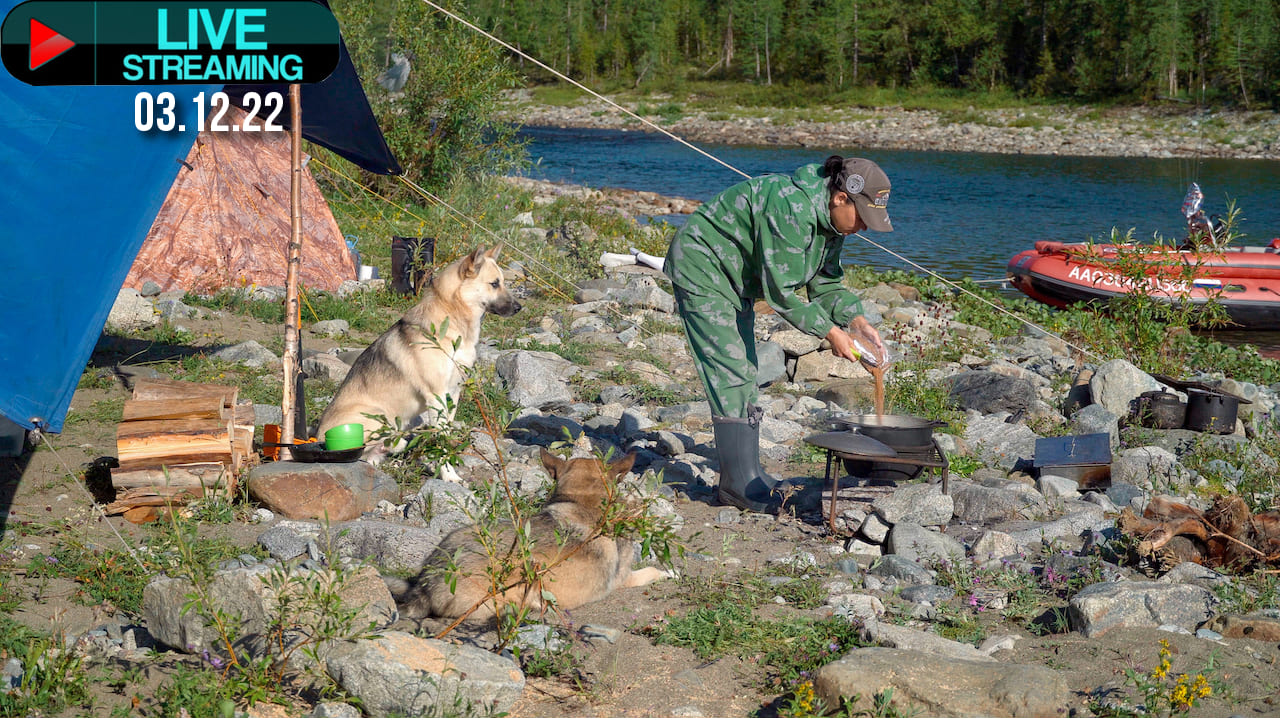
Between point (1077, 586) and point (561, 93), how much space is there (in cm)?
5302

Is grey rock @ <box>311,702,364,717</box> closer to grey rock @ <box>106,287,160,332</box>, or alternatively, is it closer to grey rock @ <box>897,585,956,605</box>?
grey rock @ <box>897,585,956,605</box>

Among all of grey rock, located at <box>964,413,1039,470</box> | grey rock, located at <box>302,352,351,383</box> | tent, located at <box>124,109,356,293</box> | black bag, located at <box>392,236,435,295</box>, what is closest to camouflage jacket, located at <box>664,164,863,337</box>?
grey rock, located at <box>964,413,1039,470</box>

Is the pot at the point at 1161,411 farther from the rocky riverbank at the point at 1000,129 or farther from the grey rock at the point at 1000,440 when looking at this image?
the rocky riverbank at the point at 1000,129

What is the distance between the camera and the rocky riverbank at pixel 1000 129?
3522 centimetres

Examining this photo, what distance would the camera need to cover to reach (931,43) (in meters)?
53.7

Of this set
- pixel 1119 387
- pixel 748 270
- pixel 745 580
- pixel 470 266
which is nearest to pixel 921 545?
pixel 745 580

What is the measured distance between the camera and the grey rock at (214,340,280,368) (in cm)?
772

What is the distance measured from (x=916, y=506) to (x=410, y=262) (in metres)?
6.44

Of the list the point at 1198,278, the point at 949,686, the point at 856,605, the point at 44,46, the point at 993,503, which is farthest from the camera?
the point at 1198,278

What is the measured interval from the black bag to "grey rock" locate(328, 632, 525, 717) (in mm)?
7287

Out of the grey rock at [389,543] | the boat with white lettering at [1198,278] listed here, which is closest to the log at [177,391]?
the grey rock at [389,543]

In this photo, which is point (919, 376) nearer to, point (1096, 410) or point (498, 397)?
point (1096, 410)

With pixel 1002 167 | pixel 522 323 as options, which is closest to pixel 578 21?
pixel 1002 167

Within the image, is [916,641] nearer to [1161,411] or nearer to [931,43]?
[1161,411]
